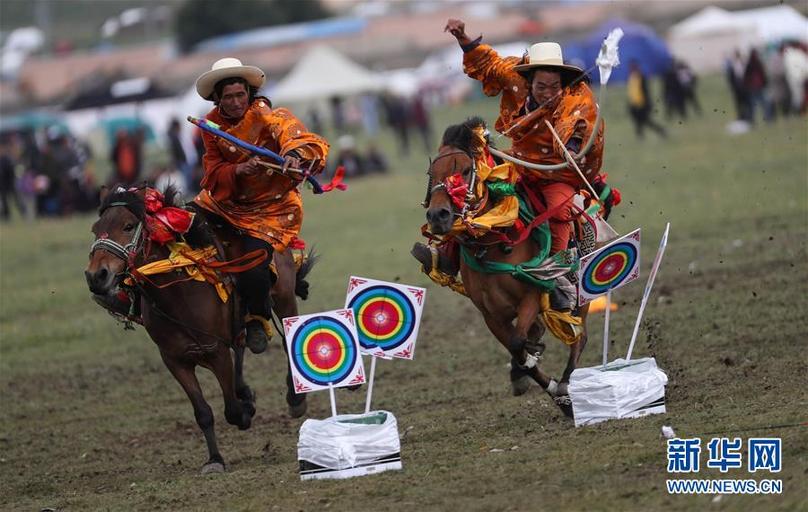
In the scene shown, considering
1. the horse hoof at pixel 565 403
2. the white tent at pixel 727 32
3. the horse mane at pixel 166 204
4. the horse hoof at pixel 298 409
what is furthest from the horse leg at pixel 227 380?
the white tent at pixel 727 32

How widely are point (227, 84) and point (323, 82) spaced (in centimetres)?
3536

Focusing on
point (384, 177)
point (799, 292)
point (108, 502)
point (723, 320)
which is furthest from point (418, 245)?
point (384, 177)

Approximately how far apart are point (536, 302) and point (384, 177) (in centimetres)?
2417

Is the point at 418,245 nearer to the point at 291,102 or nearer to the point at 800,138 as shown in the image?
the point at 800,138

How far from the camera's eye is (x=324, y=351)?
304 inches

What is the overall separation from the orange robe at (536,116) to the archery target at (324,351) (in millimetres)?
1918

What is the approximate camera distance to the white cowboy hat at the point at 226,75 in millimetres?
8594

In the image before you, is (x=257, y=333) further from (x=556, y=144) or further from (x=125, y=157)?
(x=125, y=157)

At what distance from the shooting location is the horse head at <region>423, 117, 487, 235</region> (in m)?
8.04

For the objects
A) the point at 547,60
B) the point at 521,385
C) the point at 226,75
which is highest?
the point at 226,75

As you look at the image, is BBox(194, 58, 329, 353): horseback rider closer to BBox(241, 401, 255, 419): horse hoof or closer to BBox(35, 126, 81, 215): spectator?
BBox(241, 401, 255, 419): horse hoof

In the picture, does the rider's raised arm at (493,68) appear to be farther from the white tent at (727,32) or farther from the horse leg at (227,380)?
the white tent at (727,32)

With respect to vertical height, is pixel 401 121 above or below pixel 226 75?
below

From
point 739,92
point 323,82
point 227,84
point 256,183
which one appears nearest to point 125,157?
point 739,92
